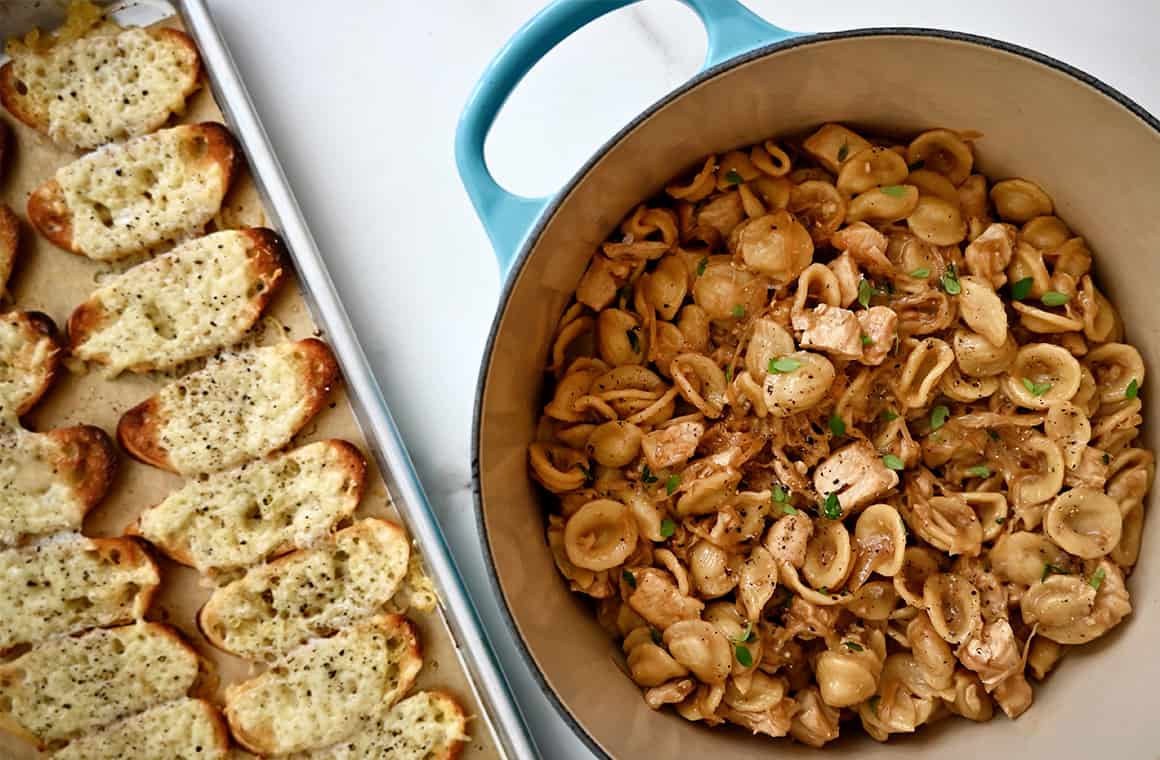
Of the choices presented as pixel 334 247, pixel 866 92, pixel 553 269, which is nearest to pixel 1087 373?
pixel 866 92

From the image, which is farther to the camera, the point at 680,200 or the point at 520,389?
the point at 680,200

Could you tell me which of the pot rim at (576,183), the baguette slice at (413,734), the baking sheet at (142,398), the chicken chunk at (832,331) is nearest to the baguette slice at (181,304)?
the baking sheet at (142,398)

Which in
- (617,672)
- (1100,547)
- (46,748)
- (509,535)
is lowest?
(46,748)

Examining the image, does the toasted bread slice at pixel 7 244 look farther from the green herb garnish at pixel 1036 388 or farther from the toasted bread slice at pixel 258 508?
the green herb garnish at pixel 1036 388

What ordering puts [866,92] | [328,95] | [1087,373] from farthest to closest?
[328,95], [1087,373], [866,92]

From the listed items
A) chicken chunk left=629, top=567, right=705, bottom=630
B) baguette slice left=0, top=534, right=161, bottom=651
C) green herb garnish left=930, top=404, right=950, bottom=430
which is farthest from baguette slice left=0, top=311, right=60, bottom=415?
green herb garnish left=930, top=404, right=950, bottom=430

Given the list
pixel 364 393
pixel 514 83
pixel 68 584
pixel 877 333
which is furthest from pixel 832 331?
pixel 68 584

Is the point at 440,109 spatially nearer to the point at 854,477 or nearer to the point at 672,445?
the point at 672,445

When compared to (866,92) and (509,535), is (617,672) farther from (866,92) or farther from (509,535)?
(866,92)
